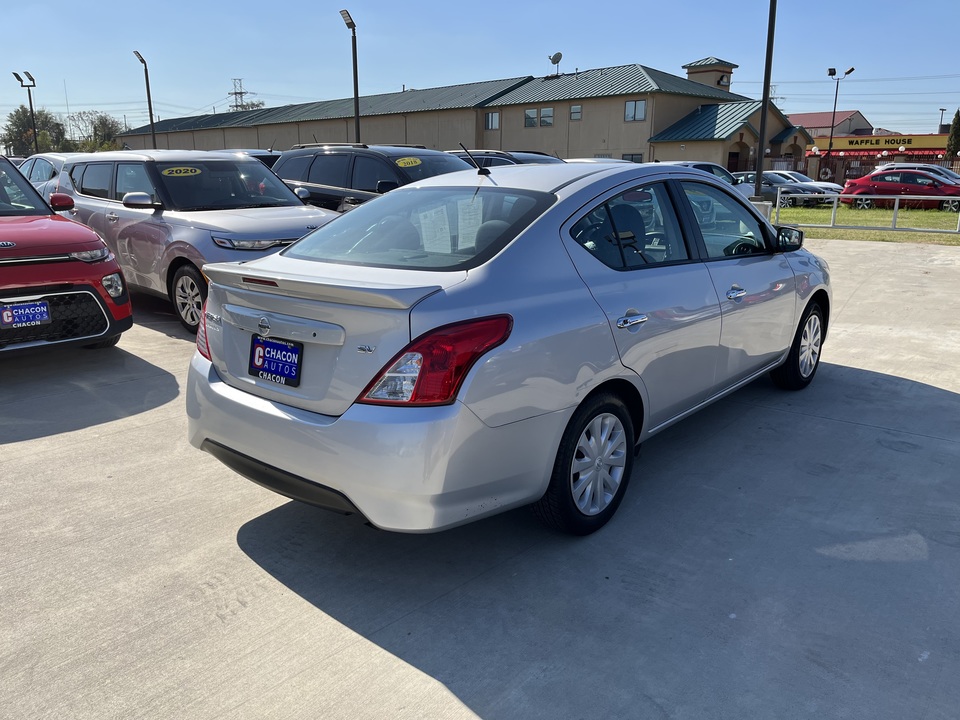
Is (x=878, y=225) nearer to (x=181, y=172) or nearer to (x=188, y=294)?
(x=181, y=172)

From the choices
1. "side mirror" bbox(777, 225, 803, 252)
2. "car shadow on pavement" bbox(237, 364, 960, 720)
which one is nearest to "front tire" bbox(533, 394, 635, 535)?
"car shadow on pavement" bbox(237, 364, 960, 720)

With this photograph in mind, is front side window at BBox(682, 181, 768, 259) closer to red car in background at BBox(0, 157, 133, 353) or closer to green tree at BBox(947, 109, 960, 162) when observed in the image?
red car in background at BBox(0, 157, 133, 353)

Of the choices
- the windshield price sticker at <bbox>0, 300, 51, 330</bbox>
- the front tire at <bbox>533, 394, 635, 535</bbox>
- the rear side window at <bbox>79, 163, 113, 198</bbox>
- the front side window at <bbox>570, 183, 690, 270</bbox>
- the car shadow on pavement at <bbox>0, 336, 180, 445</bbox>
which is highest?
the rear side window at <bbox>79, 163, 113, 198</bbox>

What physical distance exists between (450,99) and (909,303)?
44135 millimetres

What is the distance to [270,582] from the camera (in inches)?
125

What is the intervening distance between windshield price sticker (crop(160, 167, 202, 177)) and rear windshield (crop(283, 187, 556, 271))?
4.64m

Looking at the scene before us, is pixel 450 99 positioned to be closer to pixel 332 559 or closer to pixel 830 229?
pixel 830 229

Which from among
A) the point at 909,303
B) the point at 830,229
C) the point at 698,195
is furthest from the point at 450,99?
the point at 698,195

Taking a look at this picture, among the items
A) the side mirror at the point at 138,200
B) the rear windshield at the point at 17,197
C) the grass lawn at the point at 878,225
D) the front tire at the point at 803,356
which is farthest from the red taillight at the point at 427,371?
the grass lawn at the point at 878,225

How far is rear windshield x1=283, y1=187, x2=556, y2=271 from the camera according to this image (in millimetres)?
3369

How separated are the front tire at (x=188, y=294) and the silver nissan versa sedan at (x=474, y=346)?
3.40m

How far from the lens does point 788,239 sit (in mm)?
5199

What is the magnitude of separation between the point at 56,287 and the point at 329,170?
5.69m

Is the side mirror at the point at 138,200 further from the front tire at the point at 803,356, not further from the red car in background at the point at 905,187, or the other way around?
the red car in background at the point at 905,187
